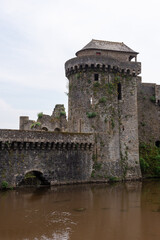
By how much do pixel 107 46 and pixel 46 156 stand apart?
39.8 feet

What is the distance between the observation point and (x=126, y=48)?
26.8 metres

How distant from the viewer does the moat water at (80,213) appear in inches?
413

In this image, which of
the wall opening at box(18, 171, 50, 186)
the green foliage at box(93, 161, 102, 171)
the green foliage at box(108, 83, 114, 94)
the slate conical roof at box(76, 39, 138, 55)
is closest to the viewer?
the wall opening at box(18, 171, 50, 186)

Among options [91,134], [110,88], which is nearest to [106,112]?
[110,88]

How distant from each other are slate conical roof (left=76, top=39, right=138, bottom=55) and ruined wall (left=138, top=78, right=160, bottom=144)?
4.58 metres

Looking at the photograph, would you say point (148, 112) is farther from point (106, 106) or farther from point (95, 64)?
point (95, 64)

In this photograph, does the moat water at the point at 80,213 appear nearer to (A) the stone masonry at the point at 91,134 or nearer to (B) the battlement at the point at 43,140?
(A) the stone masonry at the point at 91,134

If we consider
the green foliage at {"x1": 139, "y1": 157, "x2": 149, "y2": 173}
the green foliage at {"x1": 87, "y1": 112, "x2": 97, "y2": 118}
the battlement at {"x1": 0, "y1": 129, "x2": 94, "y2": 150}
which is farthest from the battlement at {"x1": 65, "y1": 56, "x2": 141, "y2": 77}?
the green foliage at {"x1": 139, "y1": 157, "x2": 149, "y2": 173}

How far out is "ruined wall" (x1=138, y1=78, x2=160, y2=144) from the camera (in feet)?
94.0

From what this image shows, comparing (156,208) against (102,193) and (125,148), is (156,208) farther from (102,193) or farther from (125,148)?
(125,148)

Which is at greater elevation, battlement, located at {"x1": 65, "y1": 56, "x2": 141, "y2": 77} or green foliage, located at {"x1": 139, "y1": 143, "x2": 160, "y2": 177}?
battlement, located at {"x1": 65, "y1": 56, "x2": 141, "y2": 77}

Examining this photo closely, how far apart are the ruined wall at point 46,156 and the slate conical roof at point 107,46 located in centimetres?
854

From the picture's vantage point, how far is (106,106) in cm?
2358

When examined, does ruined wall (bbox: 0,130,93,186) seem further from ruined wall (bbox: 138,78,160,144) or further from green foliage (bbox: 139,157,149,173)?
ruined wall (bbox: 138,78,160,144)
